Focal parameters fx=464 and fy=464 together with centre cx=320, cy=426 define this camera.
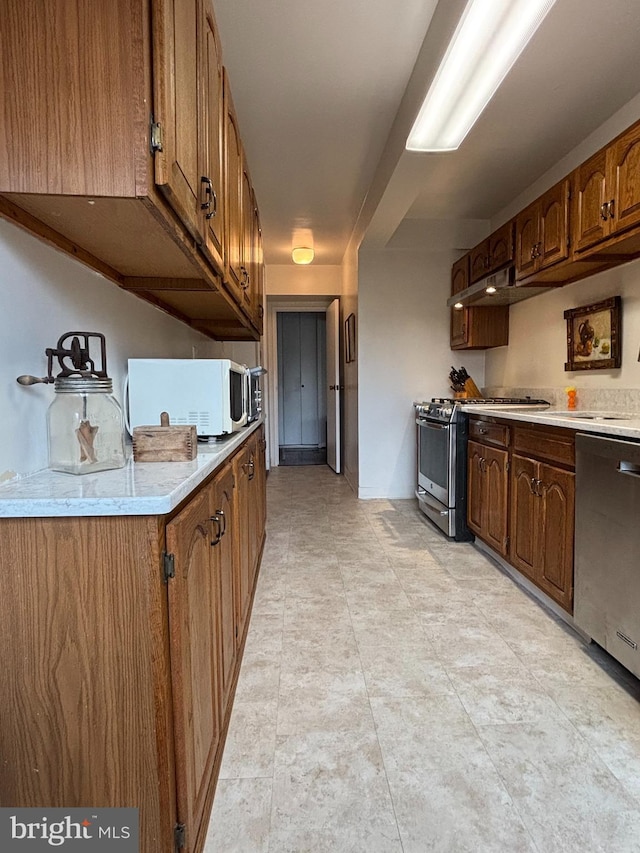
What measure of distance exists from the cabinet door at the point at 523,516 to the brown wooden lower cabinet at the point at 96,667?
1829 mm

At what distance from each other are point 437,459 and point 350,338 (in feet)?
5.92

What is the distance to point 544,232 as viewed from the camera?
101 inches

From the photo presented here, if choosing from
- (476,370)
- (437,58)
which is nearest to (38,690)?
(437,58)

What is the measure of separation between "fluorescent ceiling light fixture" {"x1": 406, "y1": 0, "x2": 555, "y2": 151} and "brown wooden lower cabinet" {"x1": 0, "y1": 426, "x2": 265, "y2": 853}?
181 cm

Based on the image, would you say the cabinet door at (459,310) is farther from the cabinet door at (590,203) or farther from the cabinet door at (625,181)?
the cabinet door at (625,181)

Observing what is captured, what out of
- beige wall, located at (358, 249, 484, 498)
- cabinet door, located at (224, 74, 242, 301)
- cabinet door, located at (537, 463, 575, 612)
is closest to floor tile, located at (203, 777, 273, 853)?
cabinet door, located at (537, 463, 575, 612)

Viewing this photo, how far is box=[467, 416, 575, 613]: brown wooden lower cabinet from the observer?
6.39 feet

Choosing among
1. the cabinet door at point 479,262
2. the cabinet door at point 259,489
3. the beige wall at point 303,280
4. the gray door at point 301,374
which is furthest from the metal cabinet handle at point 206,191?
the gray door at point 301,374

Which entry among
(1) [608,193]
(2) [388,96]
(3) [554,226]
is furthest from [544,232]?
(2) [388,96]

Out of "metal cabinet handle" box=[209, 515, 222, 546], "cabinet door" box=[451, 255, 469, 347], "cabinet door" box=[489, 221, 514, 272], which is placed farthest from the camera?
"cabinet door" box=[451, 255, 469, 347]

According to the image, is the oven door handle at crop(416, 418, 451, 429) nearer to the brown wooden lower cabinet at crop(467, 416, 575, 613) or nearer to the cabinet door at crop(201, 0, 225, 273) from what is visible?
the brown wooden lower cabinet at crop(467, 416, 575, 613)

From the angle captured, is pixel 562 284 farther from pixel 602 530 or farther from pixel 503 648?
pixel 503 648

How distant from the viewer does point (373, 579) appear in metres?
2.48

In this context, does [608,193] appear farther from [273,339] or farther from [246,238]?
[273,339]
